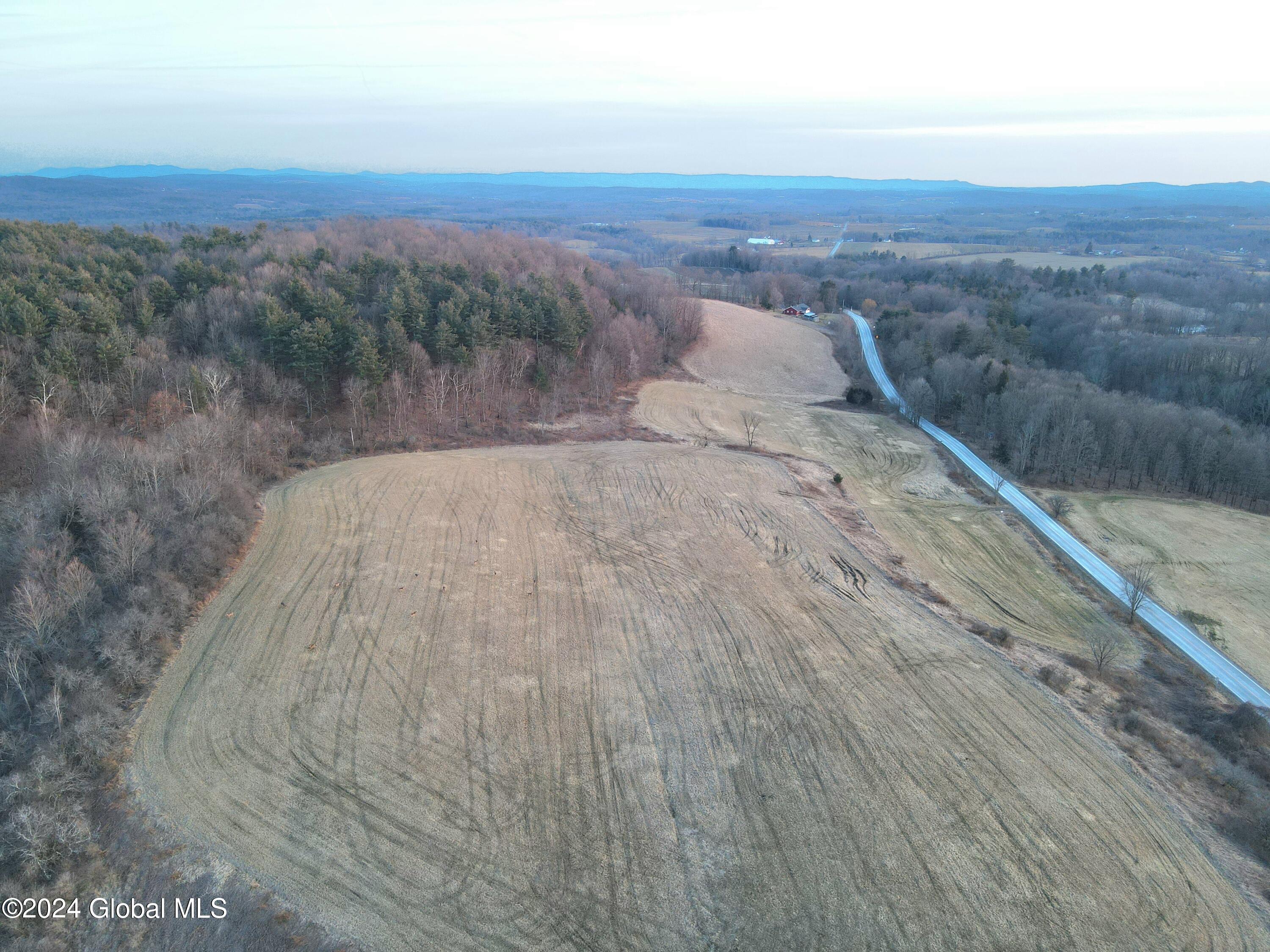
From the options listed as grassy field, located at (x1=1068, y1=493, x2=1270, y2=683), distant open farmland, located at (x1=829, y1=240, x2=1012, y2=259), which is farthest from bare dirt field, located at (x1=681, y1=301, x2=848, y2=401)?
distant open farmland, located at (x1=829, y1=240, x2=1012, y2=259)

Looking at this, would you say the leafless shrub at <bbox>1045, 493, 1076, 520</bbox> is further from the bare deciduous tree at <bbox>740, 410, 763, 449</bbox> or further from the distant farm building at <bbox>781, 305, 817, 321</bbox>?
the distant farm building at <bbox>781, 305, 817, 321</bbox>

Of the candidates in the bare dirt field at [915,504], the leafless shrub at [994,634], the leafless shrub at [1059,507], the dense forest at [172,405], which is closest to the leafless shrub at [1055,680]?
the leafless shrub at [994,634]

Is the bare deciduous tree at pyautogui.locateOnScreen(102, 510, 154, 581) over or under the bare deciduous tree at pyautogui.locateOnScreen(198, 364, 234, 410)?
under

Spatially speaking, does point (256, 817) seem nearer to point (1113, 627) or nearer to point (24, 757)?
point (24, 757)

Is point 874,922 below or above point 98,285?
below

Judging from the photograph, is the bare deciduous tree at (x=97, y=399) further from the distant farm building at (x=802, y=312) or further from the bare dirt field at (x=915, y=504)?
the distant farm building at (x=802, y=312)

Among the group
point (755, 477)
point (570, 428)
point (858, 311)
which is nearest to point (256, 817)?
point (755, 477)
